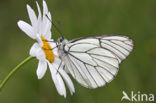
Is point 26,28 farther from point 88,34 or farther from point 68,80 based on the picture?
point 88,34

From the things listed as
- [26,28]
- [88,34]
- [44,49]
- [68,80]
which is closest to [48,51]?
[44,49]

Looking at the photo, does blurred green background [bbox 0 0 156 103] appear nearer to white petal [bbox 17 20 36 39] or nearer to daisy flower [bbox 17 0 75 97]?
daisy flower [bbox 17 0 75 97]

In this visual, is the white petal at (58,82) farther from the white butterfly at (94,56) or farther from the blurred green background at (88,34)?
the blurred green background at (88,34)

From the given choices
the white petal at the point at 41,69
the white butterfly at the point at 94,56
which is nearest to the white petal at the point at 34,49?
the white petal at the point at 41,69

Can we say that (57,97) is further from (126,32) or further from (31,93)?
(126,32)

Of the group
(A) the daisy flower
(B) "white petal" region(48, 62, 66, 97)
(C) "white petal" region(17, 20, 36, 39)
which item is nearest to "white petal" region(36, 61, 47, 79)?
(A) the daisy flower

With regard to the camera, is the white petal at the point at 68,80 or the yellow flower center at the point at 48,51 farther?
the yellow flower center at the point at 48,51
